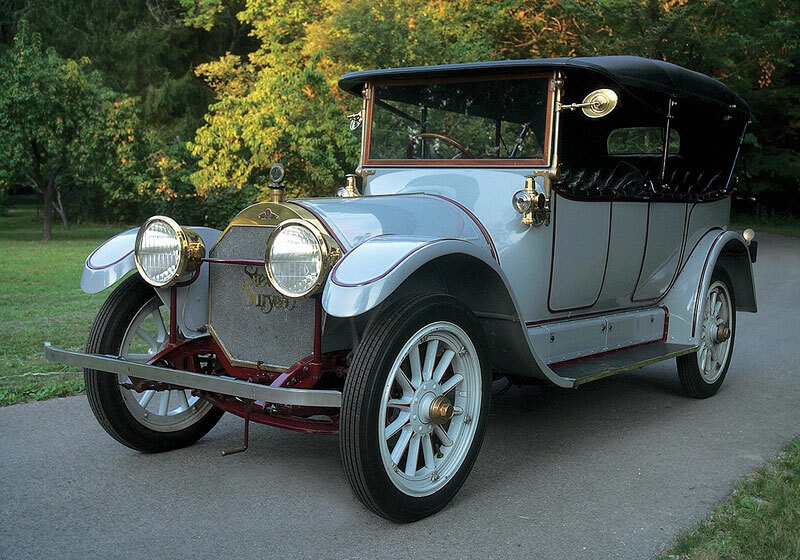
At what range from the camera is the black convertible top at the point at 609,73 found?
4586 millimetres

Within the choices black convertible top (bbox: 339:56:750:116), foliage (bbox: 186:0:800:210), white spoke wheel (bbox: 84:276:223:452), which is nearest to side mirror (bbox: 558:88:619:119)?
black convertible top (bbox: 339:56:750:116)

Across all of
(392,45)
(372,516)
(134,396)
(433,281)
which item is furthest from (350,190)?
(392,45)

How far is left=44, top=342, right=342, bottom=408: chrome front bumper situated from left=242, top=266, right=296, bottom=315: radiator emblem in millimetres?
475

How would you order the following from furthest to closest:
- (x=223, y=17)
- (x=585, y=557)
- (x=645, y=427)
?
1. (x=223, y=17)
2. (x=645, y=427)
3. (x=585, y=557)

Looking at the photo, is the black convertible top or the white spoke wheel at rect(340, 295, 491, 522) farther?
the black convertible top

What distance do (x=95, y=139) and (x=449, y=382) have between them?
19.6m

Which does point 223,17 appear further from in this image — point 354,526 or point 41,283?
point 354,526

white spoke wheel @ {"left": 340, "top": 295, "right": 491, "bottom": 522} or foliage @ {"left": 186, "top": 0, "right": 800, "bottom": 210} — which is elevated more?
foliage @ {"left": 186, "top": 0, "right": 800, "bottom": 210}

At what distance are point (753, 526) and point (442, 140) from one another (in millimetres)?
2647

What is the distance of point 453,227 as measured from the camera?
437 centimetres

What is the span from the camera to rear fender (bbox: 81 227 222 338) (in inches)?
167

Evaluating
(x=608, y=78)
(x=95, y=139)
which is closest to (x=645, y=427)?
(x=608, y=78)

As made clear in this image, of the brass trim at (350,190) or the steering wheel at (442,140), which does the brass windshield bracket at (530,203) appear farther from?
the brass trim at (350,190)

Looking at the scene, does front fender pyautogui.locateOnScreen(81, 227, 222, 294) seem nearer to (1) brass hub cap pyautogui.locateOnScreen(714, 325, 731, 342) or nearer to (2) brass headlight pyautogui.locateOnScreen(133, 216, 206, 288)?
(2) brass headlight pyautogui.locateOnScreen(133, 216, 206, 288)
